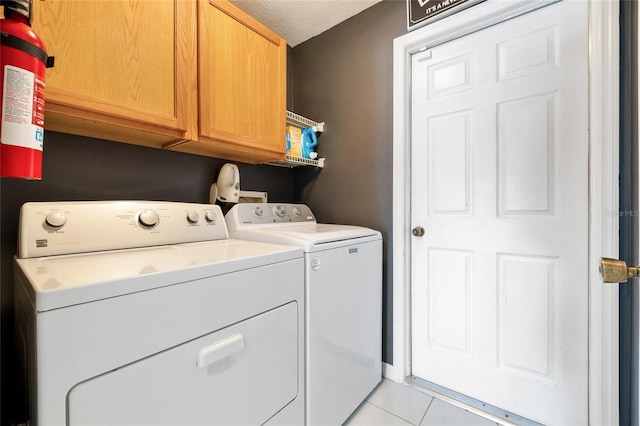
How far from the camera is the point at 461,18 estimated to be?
1.38m

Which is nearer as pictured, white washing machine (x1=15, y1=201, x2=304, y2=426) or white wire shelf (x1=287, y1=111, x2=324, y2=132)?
white washing machine (x1=15, y1=201, x2=304, y2=426)

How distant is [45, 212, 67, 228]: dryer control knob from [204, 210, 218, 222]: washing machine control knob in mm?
503

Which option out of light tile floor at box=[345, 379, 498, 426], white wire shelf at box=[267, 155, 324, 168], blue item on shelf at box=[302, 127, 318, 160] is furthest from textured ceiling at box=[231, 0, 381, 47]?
light tile floor at box=[345, 379, 498, 426]

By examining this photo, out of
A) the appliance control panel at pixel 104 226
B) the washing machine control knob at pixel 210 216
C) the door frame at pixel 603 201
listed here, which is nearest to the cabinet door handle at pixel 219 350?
the appliance control panel at pixel 104 226

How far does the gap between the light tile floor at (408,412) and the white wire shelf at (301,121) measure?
1752 millimetres

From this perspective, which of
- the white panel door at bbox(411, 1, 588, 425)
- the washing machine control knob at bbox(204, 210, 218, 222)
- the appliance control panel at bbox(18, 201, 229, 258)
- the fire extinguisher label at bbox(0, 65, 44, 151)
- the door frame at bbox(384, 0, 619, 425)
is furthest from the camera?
the washing machine control knob at bbox(204, 210, 218, 222)

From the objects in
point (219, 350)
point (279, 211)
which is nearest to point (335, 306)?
point (219, 350)

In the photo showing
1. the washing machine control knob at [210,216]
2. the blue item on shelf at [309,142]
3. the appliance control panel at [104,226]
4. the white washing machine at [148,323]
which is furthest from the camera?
the blue item on shelf at [309,142]

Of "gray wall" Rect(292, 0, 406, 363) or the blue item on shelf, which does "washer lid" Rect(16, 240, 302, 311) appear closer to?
"gray wall" Rect(292, 0, 406, 363)

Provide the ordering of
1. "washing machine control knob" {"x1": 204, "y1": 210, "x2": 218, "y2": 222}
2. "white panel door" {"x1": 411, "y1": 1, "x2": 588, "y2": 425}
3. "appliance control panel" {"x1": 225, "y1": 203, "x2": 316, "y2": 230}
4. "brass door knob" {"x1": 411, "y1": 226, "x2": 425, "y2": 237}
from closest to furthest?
"white panel door" {"x1": 411, "y1": 1, "x2": 588, "y2": 425}
"washing machine control knob" {"x1": 204, "y1": 210, "x2": 218, "y2": 222}
"appliance control panel" {"x1": 225, "y1": 203, "x2": 316, "y2": 230}
"brass door knob" {"x1": 411, "y1": 226, "x2": 425, "y2": 237}

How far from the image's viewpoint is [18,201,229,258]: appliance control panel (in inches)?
33.5

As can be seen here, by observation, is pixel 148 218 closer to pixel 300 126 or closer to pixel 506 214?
pixel 300 126

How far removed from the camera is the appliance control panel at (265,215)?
143 centimetres

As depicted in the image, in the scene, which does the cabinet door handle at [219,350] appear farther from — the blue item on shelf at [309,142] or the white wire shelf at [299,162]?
the blue item on shelf at [309,142]
